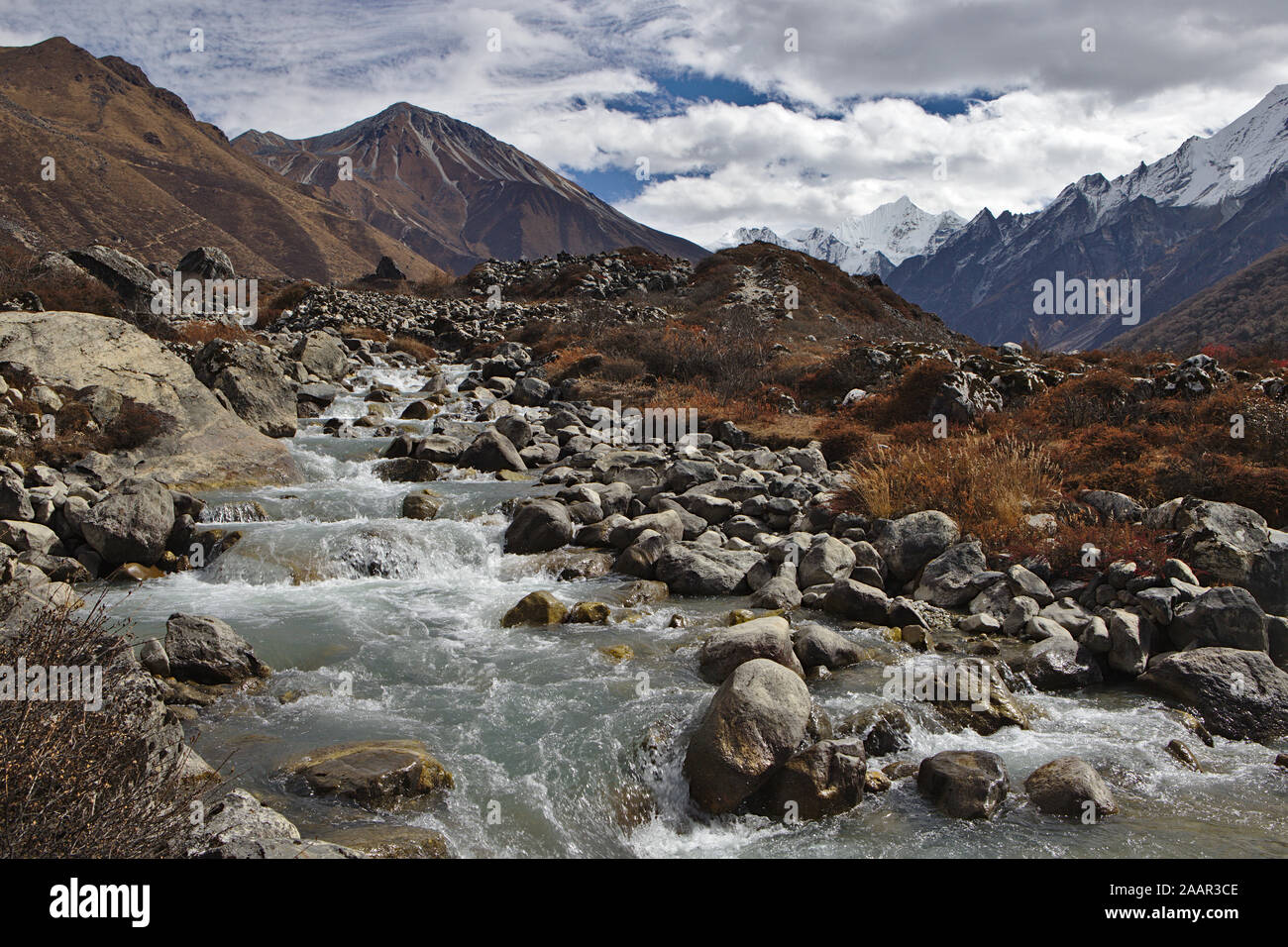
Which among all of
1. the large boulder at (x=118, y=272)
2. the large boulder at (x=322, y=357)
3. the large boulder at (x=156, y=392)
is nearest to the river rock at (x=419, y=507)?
the large boulder at (x=156, y=392)

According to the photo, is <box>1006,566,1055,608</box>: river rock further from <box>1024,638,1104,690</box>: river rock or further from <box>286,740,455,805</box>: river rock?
<box>286,740,455,805</box>: river rock

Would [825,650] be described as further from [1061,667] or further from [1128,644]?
[1128,644]

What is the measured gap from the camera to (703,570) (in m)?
10.2

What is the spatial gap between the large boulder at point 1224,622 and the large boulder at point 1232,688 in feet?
1.16

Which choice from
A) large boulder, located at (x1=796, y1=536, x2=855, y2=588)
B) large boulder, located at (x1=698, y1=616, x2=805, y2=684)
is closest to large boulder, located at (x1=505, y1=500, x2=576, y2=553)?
large boulder, located at (x1=796, y1=536, x2=855, y2=588)

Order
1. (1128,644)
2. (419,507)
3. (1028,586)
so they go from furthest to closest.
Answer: (419,507)
(1028,586)
(1128,644)

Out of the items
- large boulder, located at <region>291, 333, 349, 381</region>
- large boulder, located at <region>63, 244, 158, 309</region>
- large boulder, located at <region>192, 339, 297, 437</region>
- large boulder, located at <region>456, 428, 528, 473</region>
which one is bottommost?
large boulder, located at <region>456, 428, 528, 473</region>

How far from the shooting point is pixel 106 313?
19969 millimetres

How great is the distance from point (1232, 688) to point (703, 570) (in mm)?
5719

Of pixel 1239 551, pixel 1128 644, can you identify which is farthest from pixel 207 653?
pixel 1239 551

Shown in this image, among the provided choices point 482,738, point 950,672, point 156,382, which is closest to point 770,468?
point 950,672

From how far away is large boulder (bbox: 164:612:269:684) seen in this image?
6.96 metres

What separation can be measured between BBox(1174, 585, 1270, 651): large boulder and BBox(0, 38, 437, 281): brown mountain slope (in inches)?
3275
